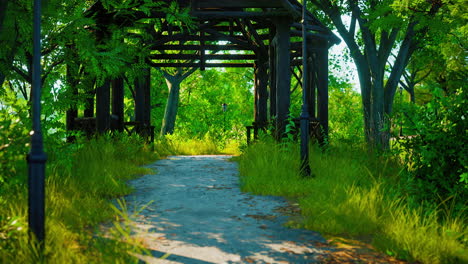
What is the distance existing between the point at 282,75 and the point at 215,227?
23.0ft

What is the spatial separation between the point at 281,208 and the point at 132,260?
3.10m

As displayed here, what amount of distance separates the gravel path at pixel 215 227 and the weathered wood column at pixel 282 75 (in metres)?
3.24

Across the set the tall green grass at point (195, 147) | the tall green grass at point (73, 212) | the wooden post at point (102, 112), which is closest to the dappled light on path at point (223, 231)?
the tall green grass at point (73, 212)

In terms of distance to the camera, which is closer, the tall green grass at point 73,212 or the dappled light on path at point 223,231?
the tall green grass at point 73,212

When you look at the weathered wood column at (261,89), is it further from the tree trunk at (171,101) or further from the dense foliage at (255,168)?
the tree trunk at (171,101)

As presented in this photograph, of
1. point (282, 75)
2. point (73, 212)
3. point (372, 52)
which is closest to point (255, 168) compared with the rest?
point (282, 75)

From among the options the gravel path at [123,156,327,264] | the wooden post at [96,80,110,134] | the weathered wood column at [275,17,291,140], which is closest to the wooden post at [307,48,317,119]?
the weathered wood column at [275,17,291,140]

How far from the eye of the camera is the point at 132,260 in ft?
13.1

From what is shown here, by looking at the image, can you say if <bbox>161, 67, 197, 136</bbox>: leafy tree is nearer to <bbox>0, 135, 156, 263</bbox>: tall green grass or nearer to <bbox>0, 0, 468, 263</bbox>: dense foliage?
<bbox>0, 0, 468, 263</bbox>: dense foliage

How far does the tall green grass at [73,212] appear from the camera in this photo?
4047mm

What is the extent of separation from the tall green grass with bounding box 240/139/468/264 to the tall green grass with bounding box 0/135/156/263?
245 cm

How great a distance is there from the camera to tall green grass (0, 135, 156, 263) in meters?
4.05

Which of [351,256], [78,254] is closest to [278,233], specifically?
[351,256]

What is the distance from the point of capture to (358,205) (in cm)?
589
